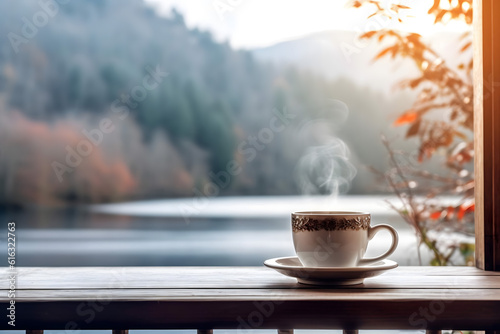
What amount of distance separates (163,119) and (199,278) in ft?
13.8

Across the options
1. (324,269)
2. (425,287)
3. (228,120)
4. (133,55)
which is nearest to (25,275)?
(324,269)

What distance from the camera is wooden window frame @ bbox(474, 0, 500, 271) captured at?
0.85 metres

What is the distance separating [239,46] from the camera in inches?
186

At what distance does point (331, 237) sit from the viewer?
2.38 ft

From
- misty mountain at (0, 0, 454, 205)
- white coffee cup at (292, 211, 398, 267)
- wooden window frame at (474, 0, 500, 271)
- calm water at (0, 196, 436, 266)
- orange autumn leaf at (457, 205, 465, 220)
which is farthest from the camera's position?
misty mountain at (0, 0, 454, 205)

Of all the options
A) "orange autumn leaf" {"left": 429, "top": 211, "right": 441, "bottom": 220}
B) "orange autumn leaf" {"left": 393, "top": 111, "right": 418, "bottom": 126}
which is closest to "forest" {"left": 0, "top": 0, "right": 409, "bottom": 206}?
"orange autumn leaf" {"left": 429, "top": 211, "right": 441, "bottom": 220}

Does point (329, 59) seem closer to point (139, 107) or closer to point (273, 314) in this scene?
point (139, 107)

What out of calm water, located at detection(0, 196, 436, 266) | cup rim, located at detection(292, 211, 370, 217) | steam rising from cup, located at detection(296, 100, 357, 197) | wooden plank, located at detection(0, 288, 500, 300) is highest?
steam rising from cup, located at detection(296, 100, 357, 197)

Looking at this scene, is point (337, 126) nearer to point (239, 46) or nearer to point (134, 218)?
point (239, 46)

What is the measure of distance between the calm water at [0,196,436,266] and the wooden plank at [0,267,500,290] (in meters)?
3.03

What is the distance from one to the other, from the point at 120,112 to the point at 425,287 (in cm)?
482

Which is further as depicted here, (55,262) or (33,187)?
(33,187)

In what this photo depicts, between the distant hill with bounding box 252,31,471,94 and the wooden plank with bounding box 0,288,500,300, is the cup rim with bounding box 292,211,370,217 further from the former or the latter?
the distant hill with bounding box 252,31,471,94

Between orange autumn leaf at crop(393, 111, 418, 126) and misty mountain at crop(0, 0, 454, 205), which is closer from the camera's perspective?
orange autumn leaf at crop(393, 111, 418, 126)
